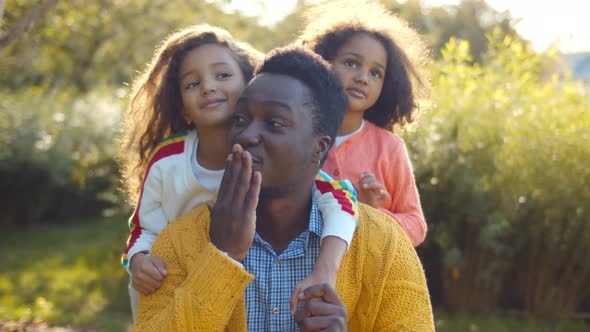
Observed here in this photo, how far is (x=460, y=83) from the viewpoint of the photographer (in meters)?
5.96

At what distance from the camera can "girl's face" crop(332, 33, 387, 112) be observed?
10.9ft

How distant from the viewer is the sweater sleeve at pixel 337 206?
7.56 ft

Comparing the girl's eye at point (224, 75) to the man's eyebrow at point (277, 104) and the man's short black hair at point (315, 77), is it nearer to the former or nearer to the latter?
the man's short black hair at point (315, 77)

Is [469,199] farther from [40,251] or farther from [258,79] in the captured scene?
[40,251]

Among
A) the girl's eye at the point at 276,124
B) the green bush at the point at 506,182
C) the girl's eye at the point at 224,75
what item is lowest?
the green bush at the point at 506,182

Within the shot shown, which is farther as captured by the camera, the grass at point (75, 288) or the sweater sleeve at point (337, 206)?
the grass at point (75, 288)

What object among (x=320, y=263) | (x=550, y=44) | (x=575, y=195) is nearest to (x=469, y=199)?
(x=575, y=195)

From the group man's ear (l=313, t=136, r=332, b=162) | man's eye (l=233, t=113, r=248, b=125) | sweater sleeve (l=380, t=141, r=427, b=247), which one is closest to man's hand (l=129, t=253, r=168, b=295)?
man's eye (l=233, t=113, r=248, b=125)

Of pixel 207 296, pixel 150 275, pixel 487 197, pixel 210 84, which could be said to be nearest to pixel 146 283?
pixel 150 275

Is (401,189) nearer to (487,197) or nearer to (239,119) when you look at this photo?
(239,119)

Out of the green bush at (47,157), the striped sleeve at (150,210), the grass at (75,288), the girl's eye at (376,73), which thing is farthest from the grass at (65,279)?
the girl's eye at (376,73)

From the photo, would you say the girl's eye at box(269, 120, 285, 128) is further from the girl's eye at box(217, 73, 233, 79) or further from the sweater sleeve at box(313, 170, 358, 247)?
the girl's eye at box(217, 73, 233, 79)

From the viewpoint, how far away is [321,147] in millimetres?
2424

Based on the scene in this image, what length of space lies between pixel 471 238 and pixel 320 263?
13.1ft
